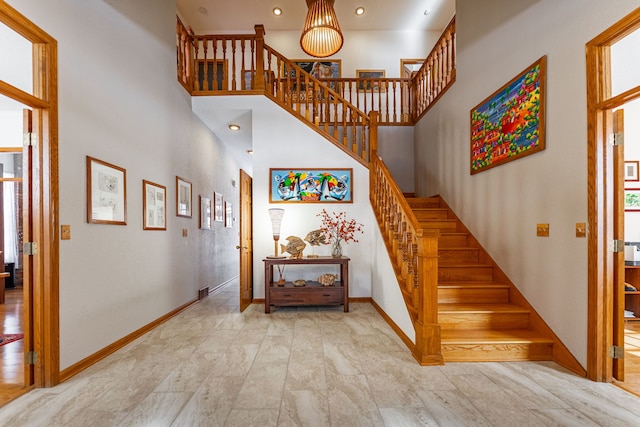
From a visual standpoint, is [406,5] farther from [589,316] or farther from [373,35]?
[589,316]

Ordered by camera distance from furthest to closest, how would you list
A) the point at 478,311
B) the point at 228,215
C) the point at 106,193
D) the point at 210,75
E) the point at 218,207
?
the point at 228,215, the point at 210,75, the point at 218,207, the point at 478,311, the point at 106,193

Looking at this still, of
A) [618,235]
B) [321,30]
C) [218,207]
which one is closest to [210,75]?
[218,207]

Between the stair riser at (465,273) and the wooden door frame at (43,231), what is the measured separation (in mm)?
3744

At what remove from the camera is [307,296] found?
4320mm

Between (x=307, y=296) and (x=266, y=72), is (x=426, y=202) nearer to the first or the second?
(x=307, y=296)

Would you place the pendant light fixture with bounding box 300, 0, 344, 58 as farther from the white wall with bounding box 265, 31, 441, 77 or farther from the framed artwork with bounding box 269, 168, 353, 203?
the white wall with bounding box 265, 31, 441, 77

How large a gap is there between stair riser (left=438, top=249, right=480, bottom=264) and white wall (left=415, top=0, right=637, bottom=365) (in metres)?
0.18

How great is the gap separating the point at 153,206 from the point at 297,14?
213 inches

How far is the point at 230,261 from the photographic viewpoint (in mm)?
7438

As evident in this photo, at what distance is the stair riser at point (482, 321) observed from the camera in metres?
3.04

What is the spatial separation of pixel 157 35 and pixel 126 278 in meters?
3.03

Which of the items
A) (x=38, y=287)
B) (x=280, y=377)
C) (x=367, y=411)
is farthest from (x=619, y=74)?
(x=38, y=287)

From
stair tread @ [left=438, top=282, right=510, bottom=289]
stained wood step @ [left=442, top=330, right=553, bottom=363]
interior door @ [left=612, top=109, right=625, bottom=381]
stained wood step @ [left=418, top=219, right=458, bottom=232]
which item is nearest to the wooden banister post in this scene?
stained wood step @ [left=418, top=219, right=458, bottom=232]

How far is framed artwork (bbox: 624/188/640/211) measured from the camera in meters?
4.11
